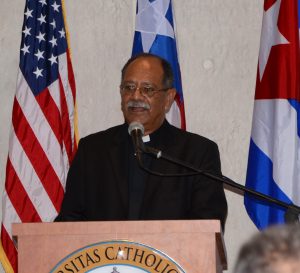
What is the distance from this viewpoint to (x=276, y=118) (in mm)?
4262

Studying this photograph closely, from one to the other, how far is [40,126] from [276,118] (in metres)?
1.54

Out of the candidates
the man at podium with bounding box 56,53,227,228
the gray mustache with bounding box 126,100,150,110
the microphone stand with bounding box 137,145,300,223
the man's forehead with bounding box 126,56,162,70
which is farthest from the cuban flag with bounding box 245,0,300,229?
the microphone stand with bounding box 137,145,300,223

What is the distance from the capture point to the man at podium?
10.6 ft

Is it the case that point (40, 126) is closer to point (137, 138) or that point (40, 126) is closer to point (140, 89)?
point (140, 89)

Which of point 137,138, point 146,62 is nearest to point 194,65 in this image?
point 146,62

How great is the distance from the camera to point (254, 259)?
92cm

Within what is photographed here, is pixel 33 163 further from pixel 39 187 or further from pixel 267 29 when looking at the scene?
pixel 267 29

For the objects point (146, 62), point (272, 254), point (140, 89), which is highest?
point (146, 62)

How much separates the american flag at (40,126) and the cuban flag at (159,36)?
1.78 ft

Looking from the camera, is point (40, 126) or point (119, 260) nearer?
point (119, 260)

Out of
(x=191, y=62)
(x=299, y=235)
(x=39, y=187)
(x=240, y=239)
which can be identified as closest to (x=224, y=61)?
(x=191, y=62)

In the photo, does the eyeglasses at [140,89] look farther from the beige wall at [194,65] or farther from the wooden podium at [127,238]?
the beige wall at [194,65]

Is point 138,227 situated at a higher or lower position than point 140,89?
lower

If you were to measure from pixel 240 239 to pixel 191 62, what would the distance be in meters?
1.32
